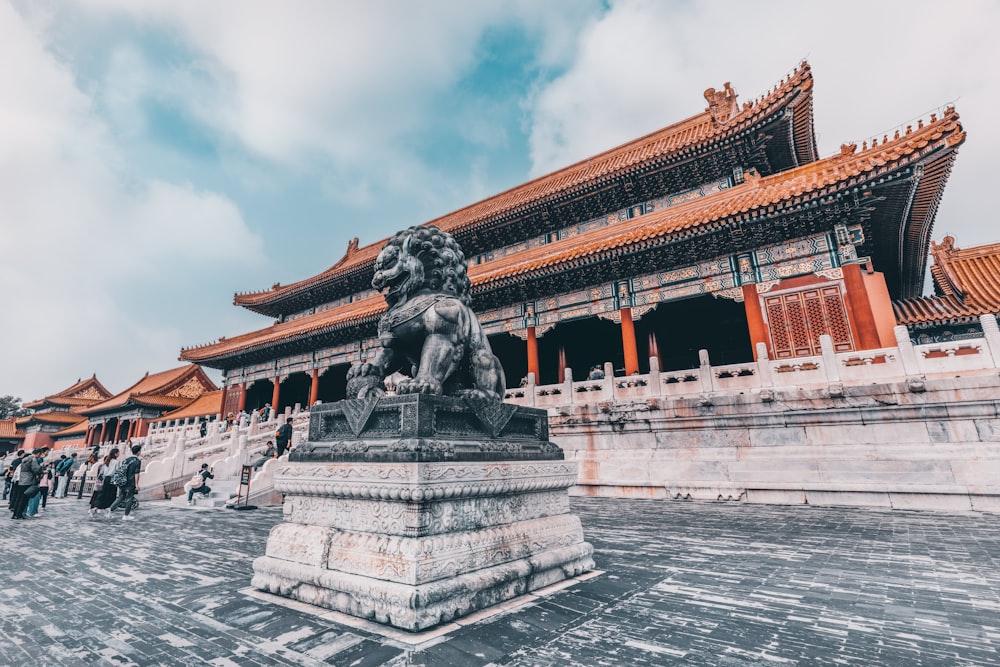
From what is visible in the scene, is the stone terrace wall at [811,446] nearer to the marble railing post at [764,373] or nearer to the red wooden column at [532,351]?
the marble railing post at [764,373]

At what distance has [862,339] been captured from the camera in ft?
32.0

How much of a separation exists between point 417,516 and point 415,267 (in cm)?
196

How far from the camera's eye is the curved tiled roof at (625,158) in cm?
1183

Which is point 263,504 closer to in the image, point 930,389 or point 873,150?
point 930,389

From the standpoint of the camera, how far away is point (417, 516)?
2.46 metres

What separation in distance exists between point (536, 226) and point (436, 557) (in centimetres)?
1555

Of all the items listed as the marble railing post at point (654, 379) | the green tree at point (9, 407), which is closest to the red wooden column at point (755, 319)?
the marble railing post at point (654, 379)

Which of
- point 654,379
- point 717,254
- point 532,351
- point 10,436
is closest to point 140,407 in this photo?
point 10,436

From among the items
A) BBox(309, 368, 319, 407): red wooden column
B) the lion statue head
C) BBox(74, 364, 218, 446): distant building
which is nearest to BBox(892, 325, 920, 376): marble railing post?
the lion statue head

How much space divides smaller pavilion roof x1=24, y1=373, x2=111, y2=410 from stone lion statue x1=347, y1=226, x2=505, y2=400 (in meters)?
53.1

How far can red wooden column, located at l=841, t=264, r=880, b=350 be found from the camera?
9664 millimetres

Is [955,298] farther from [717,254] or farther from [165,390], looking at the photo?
[165,390]

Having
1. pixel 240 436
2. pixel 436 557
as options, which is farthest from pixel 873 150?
pixel 240 436

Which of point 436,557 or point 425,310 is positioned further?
point 425,310
